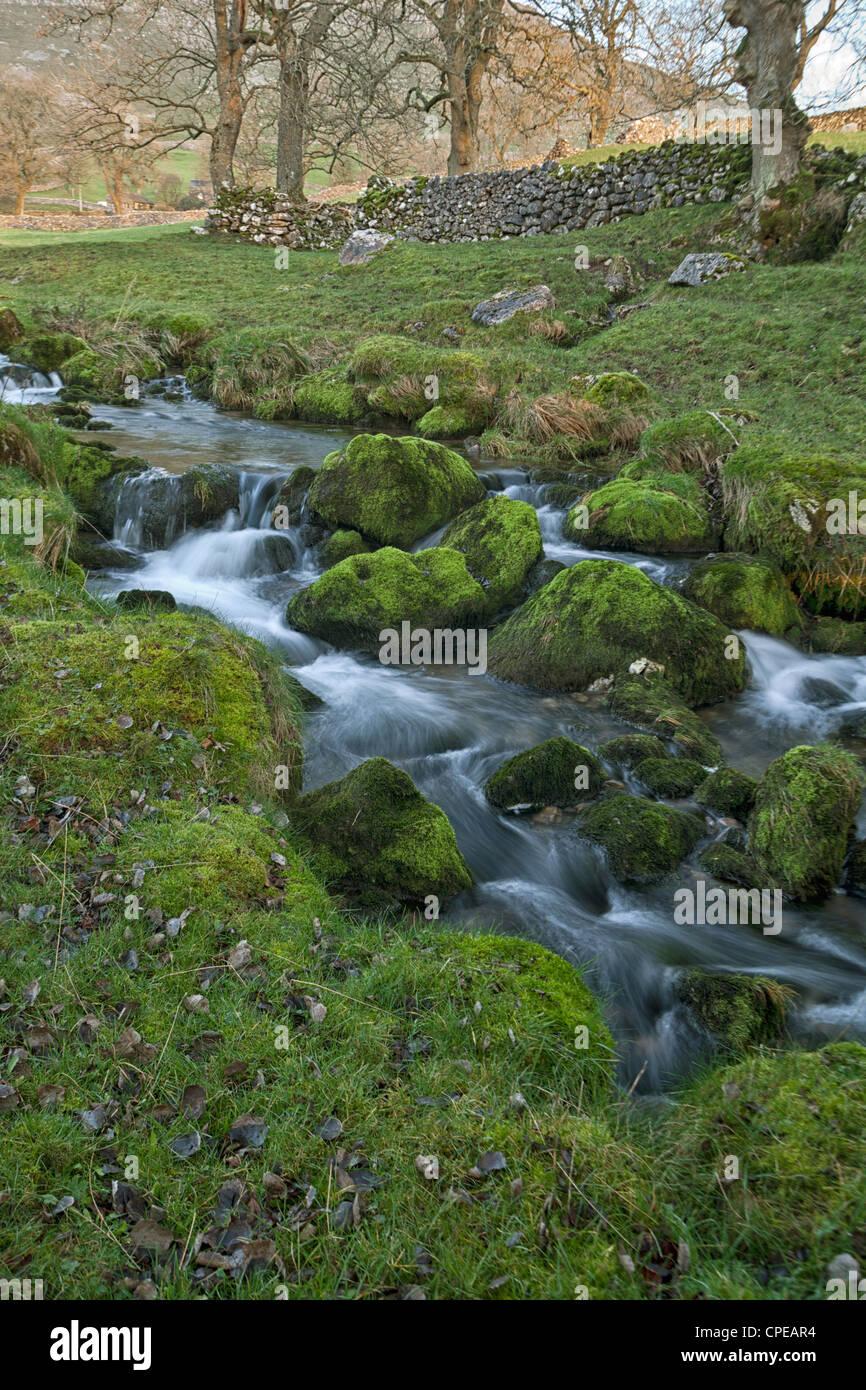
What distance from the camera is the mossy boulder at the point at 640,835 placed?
18.2 feet

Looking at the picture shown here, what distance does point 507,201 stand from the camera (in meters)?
25.8

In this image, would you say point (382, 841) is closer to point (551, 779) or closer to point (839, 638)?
point (551, 779)

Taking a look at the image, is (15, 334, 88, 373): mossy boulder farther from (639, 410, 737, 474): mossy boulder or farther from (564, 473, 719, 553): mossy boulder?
(639, 410, 737, 474): mossy boulder

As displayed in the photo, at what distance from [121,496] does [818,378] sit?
1067cm

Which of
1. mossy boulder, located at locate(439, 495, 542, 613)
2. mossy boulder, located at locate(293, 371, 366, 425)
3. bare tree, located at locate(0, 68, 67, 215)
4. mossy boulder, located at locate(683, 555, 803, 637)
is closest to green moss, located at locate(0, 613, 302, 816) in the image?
mossy boulder, located at locate(439, 495, 542, 613)

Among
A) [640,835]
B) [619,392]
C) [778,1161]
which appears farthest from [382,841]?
[619,392]

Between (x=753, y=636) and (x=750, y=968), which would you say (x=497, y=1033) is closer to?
(x=750, y=968)

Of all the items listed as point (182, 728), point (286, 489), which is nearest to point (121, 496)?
point (286, 489)

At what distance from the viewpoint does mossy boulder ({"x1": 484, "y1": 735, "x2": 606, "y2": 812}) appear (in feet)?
20.5

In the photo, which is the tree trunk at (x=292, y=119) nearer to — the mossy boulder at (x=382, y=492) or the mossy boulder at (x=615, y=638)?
the mossy boulder at (x=382, y=492)

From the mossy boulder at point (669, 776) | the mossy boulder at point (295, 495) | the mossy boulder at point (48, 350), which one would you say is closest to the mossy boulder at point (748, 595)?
the mossy boulder at point (669, 776)

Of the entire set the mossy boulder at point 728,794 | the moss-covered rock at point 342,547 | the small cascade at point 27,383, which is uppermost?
the small cascade at point 27,383

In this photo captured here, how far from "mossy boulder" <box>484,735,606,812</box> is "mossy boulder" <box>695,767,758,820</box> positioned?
776 mm

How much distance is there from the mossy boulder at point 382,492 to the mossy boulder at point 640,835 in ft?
18.0
